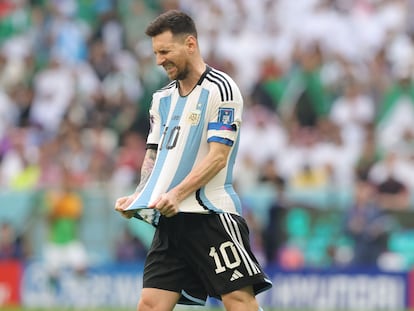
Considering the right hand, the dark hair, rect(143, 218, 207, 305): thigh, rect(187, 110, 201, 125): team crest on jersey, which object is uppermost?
→ the dark hair

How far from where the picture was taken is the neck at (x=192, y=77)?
8117mm

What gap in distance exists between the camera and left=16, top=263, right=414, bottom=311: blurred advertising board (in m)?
15.3

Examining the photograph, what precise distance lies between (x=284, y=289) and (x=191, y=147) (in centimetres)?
770

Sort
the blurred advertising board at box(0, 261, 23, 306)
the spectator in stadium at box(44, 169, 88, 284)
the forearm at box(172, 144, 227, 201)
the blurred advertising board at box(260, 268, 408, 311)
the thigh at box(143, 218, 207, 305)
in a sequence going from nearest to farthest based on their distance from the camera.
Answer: the forearm at box(172, 144, 227, 201) → the thigh at box(143, 218, 207, 305) → the blurred advertising board at box(260, 268, 408, 311) → the blurred advertising board at box(0, 261, 23, 306) → the spectator in stadium at box(44, 169, 88, 284)

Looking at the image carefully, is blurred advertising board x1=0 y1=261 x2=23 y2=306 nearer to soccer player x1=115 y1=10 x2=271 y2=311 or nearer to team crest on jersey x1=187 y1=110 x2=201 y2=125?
soccer player x1=115 y1=10 x2=271 y2=311

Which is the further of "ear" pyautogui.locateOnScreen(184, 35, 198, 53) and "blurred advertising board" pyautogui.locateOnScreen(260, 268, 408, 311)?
"blurred advertising board" pyautogui.locateOnScreen(260, 268, 408, 311)

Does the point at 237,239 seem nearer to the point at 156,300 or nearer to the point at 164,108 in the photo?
the point at 156,300

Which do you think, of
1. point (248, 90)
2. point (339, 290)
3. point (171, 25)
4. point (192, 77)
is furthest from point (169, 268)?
point (248, 90)

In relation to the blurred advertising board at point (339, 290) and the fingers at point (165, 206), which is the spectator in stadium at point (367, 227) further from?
the fingers at point (165, 206)

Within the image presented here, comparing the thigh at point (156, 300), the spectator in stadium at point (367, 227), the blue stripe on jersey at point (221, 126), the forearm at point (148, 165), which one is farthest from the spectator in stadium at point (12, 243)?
the blue stripe on jersey at point (221, 126)

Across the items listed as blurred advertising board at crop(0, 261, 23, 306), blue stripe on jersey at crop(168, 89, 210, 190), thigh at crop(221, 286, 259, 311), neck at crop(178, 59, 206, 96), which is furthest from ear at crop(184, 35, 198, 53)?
blurred advertising board at crop(0, 261, 23, 306)

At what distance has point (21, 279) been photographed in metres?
16.2

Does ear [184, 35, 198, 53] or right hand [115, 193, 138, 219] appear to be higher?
ear [184, 35, 198, 53]

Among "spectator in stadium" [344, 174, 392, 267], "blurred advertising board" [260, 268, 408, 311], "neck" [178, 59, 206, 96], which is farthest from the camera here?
"spectator in stadium" [344, 174, 392, 267]
